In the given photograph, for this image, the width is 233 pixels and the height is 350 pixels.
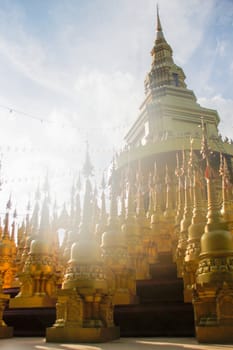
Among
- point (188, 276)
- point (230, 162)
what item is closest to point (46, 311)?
point (188, 276)

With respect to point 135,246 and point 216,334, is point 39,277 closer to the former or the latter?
point 135,246

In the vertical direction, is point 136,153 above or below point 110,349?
above

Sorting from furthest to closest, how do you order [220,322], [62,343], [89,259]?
[89,259] < [62,343] < [220,322]

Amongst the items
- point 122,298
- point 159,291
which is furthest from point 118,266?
point 159,291

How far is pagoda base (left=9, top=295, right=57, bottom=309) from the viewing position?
27.1 ft

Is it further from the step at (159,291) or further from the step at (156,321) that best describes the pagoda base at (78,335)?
the step at (159,291)

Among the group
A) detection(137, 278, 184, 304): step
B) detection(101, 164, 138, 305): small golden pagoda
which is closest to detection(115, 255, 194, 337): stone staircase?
detection(137, 278, 184, 304): step

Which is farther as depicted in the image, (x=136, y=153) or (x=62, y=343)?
(x=136, y=153)

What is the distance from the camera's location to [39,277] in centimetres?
854

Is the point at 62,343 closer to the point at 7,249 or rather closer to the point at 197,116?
the point at 7,249

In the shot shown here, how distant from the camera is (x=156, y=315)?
6.74 meters

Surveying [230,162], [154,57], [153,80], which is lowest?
[230,162]

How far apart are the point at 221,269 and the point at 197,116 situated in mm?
30380

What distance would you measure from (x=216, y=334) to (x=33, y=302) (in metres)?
4.55
